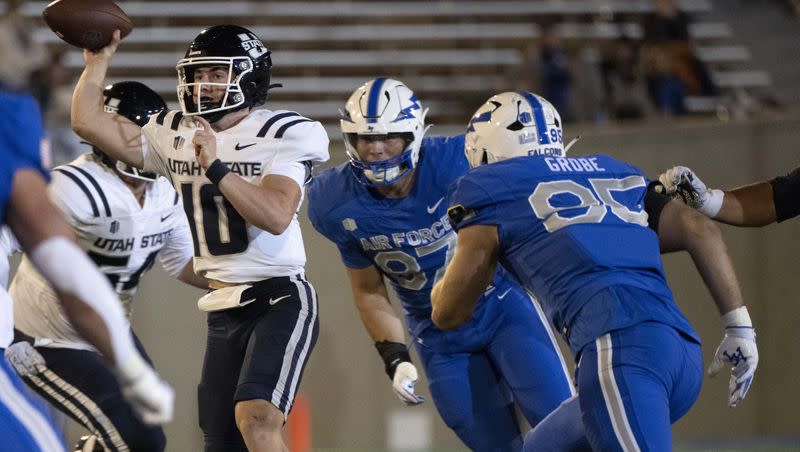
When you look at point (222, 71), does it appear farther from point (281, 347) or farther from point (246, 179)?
point (281, 347)

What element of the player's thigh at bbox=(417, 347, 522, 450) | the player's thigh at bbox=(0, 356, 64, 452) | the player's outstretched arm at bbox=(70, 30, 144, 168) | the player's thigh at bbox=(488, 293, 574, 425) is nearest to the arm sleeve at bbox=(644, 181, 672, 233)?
the player's thigh at bbox=(488, 293, 574, 425)

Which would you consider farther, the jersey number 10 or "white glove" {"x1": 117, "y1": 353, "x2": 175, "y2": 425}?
the jersey number 10

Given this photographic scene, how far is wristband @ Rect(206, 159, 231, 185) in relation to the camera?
3.93 meters

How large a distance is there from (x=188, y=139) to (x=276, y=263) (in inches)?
22.1

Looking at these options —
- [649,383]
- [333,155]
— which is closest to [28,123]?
[649,383]

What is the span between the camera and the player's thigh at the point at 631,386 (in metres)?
3.28

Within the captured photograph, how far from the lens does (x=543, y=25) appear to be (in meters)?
11.4

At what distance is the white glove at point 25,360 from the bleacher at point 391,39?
21.9ft

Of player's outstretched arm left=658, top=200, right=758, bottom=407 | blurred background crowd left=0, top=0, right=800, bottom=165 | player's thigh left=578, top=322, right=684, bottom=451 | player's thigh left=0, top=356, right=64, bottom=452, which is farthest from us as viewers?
blurred background crowd left=0, top=0, right=800, bottom=165

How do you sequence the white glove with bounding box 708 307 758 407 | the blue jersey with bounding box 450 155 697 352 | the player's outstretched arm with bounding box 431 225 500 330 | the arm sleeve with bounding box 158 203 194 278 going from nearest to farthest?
the blue jersey with bounding box 450 155 697 352, the player's outstretched arm with bounding box 431 225 500 330, the white glove with bounding box 708 307 758 407, the arm sleeve with bounding box 158 203 194 278

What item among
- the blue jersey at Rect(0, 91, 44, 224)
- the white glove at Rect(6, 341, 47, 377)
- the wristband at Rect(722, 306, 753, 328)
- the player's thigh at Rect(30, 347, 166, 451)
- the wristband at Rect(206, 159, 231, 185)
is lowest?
the player's thigh at Rect(30, 347, 166, 451)

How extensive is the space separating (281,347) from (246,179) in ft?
2.03

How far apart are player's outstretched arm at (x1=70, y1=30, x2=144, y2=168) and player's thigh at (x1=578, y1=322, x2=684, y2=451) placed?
1986mm

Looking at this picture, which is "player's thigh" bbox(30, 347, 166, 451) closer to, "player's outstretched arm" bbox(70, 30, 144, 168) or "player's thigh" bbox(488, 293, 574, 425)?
"player's outstretched arm" bbox(70, 30, 144, 168)
